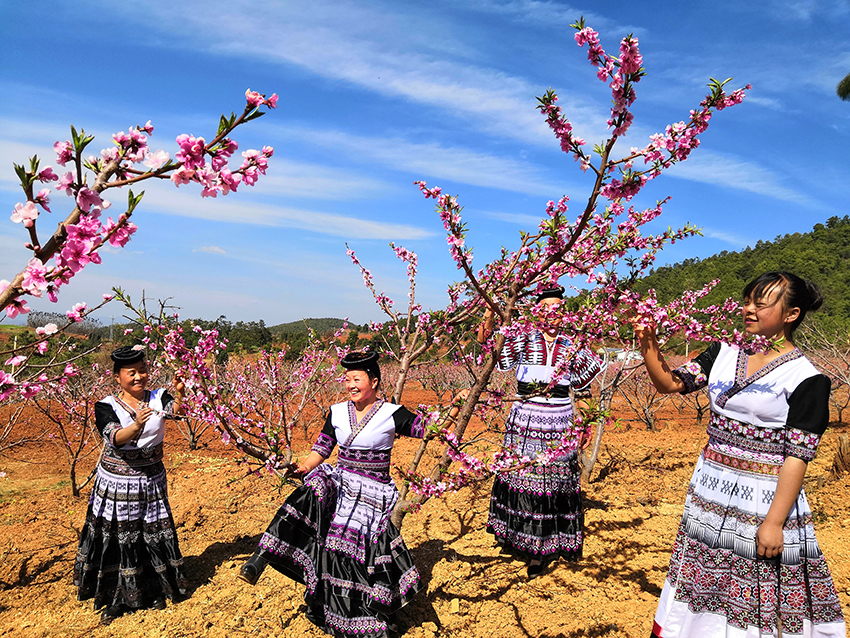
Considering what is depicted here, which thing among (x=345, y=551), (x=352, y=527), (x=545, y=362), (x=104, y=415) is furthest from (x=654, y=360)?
(x=104, y=415)

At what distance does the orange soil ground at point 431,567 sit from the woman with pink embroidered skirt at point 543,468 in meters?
0.24

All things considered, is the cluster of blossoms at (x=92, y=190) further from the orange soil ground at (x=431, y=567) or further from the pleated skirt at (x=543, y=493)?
the pleated skirt at (x=543, y=493)

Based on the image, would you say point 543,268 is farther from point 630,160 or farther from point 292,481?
point 292,481

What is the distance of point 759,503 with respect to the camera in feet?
7.28

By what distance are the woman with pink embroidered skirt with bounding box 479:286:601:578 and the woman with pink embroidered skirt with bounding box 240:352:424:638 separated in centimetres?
137

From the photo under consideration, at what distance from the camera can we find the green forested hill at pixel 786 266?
97.2ft

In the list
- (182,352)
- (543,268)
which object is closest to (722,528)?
(543,268)

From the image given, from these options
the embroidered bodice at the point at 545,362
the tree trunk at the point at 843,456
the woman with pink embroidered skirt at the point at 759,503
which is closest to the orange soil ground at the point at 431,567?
the tree trunk at the point at 843,456

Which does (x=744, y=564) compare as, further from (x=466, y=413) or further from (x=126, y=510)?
(x=126, y=510)

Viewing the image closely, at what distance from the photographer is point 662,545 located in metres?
4.58

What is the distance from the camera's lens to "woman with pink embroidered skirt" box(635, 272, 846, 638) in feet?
7.08

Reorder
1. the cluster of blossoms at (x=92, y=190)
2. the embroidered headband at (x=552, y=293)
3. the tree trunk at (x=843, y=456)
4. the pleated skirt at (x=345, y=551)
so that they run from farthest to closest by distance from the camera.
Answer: the tree trunk at (x=843, y=456), the embroidered headband at (x=552, y=293), the pleated skirt at (x=345, y=551), the cluster of blossoms at (x=92, y=190)

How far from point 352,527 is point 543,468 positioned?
70.9 inches

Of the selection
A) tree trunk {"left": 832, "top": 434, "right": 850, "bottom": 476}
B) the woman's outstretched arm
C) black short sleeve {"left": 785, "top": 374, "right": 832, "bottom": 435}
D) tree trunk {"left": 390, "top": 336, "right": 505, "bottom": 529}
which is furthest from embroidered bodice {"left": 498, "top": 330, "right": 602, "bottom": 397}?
tree trunk {"left": 832, "top": 434, "right": 850, "bottom": 476}
